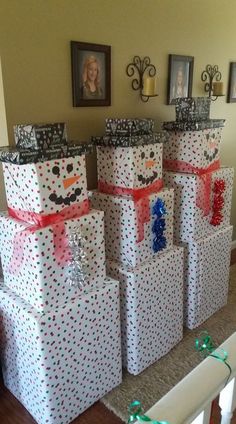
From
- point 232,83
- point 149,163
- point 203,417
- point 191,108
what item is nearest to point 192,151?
point 191,108

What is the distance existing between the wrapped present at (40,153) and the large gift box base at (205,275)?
105cm

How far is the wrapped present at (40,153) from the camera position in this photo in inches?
53.5

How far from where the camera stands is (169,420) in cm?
61

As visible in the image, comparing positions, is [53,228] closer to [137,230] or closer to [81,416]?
[137,230]

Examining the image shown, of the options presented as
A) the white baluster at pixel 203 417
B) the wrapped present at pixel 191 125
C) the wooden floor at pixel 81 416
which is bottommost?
the wooden floor at pixel 81 416

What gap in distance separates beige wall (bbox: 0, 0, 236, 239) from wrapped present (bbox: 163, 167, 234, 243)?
20.5 inches

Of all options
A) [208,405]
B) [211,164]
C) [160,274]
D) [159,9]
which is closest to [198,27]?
[159,9]

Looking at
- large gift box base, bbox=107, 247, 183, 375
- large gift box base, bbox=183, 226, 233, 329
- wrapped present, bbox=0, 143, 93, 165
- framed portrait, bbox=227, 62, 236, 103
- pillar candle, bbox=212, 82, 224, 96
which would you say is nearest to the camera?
wrapped present, bbox=0, 143, 93, 165

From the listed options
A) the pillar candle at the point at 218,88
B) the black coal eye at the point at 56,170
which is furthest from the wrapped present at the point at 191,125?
the black coal eye at the point at 56,170

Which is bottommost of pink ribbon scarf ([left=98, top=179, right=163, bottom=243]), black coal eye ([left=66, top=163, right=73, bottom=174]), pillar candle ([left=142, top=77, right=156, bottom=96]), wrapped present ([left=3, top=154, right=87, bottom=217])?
pink ribbon scarf ([left=98, top=179, right=163, bottom=243])

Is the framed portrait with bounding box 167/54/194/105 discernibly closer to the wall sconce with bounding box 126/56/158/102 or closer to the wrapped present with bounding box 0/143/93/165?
the wall sconce with bounding box 126/56/158/102

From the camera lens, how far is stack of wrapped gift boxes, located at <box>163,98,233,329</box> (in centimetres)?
214

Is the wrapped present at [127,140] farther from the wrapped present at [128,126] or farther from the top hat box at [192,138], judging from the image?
the top hat box at [192,138]

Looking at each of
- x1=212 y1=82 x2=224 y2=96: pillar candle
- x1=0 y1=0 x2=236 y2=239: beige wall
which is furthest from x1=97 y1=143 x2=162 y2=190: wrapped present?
x1=212 y1=82 x2=224 y2=96: pillar candle
